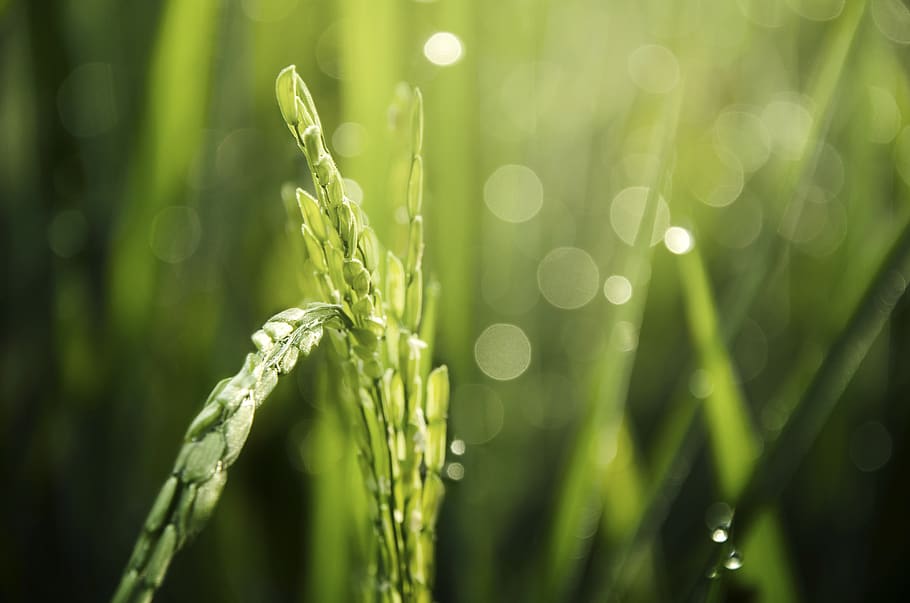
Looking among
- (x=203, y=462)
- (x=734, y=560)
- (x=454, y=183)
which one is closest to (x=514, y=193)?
(x=454, y=183)

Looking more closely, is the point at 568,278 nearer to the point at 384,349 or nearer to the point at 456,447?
the point at 456,447

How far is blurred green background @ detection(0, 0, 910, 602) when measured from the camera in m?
0.48

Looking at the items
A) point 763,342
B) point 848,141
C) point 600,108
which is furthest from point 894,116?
point 600,108

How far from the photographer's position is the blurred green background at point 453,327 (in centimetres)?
48

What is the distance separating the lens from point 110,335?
558 mm

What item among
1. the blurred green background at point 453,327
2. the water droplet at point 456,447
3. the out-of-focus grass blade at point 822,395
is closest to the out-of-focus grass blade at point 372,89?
the blurred green background at point 453,327

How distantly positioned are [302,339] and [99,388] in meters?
0.37

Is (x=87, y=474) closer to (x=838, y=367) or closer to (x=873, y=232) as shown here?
(x=838, y=367)

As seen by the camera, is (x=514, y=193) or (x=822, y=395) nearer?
(x=822, y=395)

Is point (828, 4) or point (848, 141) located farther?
point (828, 4)

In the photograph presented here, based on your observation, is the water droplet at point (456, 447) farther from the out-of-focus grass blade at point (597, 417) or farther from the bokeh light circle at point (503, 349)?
the bokeh light circle at point (503, 349)

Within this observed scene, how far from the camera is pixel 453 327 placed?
1.80 ft

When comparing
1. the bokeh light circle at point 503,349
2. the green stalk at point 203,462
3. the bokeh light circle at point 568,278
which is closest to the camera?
the green stalk at point 203,462

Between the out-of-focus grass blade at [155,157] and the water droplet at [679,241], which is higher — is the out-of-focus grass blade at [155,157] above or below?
below
